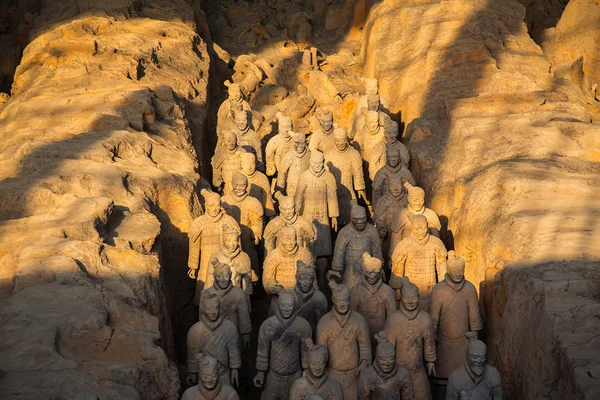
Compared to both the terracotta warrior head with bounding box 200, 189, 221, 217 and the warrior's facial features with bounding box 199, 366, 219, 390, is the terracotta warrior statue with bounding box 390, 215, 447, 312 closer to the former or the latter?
the terracotta warrior head with bounding box 200, 189, 221, 217

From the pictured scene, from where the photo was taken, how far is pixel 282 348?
7918 millimetres

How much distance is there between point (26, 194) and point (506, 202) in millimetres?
4714

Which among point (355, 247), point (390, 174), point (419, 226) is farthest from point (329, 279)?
point (390, 174)

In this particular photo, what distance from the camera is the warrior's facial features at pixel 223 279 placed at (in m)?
8.38

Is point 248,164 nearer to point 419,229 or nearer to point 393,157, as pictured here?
point 393,157

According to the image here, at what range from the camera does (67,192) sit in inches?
366

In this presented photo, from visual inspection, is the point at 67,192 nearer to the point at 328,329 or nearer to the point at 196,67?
the point at 328,329

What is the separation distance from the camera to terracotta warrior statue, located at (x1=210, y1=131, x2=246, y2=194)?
37.1 ft

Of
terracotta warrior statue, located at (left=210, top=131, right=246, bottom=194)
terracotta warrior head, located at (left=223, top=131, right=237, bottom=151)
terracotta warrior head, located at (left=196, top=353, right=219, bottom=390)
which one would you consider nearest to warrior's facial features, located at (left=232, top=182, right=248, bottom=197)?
terracotta warrior statue, located at (left=210, top=131, right=246, bottom=194)

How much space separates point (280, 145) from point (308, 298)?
13.0 ft

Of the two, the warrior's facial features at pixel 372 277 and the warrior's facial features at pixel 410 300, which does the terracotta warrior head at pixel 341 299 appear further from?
the warrior's facial features at pixel 372 277

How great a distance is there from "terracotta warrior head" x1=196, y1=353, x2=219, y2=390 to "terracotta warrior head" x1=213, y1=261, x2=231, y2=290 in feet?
4.90

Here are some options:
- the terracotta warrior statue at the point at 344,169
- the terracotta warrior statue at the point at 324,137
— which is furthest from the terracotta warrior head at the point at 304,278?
the terracotta warrior statue at the point at 324,137

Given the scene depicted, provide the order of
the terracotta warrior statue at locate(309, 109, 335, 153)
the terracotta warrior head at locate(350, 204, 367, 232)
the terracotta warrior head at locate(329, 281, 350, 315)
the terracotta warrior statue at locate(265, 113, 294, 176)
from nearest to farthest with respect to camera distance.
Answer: the terracotta warrior head at locate(329, 281, 350, 315), the terracotta warrior head at locate(350, 204, 367, 232), the terracotta warrior statue at locate(309, 109, 335, 153), the terracotta warrior statue at locate(265, 113, 294, 176)
